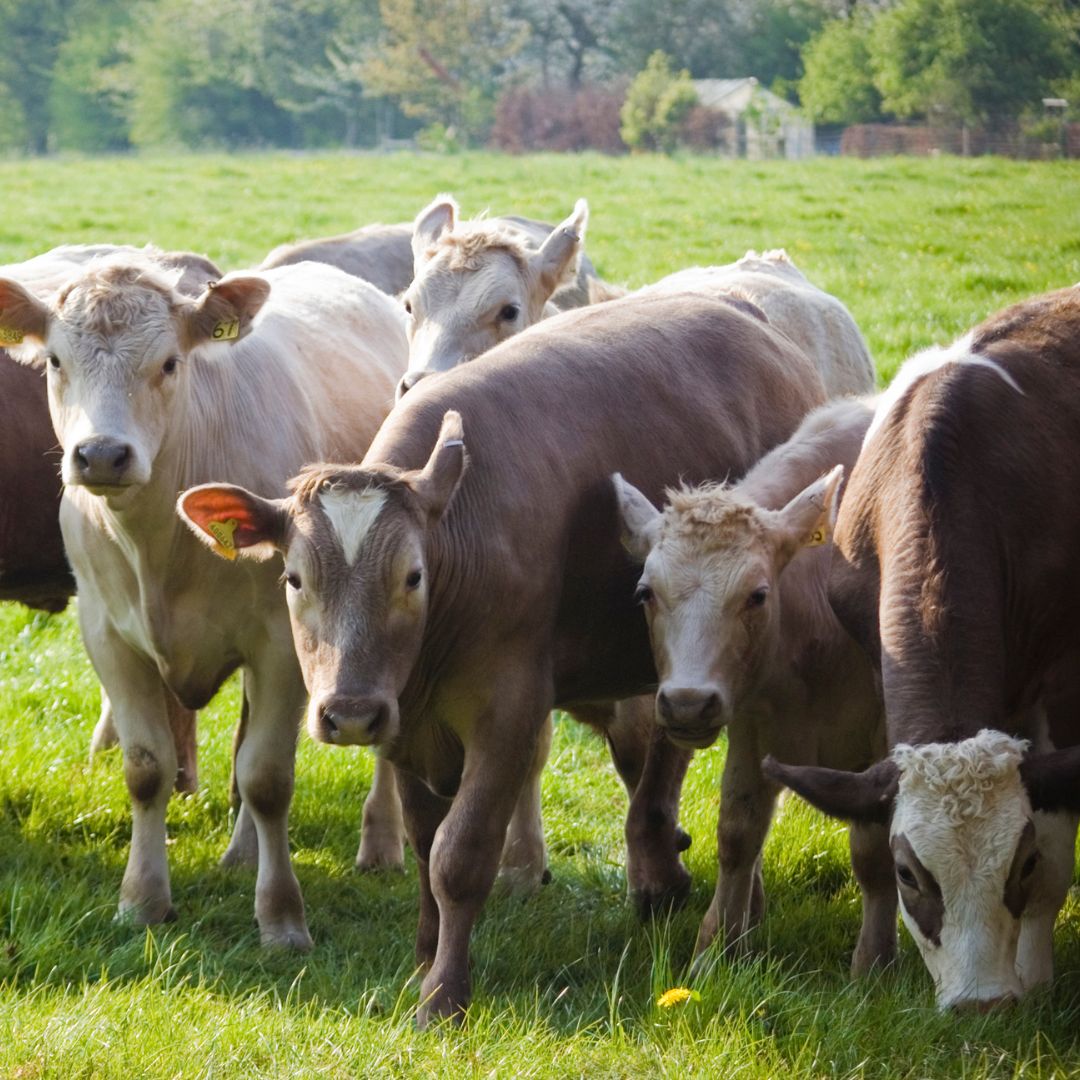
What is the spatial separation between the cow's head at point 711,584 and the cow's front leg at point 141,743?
1.97m

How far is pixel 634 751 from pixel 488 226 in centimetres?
282

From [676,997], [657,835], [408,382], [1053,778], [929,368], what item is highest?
[929,368]

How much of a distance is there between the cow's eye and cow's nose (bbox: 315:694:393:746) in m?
1.45

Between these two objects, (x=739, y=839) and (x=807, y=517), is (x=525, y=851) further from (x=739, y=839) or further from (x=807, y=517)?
(x=807, y=517)

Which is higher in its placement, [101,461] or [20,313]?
[20,313]

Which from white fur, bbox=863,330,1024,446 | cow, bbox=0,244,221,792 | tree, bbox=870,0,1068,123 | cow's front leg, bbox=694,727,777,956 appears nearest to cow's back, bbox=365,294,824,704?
cow's front leg, bbox=694,727,777,956

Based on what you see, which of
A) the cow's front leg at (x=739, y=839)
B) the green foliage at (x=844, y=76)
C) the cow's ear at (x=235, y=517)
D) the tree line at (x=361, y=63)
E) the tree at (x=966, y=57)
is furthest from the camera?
the tree line at (x=361, y=63)

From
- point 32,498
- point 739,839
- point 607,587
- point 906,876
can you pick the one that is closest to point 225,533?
point 607,587

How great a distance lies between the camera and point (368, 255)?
10.9 m

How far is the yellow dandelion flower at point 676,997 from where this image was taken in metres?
4.38

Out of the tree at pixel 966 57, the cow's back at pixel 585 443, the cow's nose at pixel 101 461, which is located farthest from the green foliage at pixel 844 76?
the cow's nose at pixel 101 461

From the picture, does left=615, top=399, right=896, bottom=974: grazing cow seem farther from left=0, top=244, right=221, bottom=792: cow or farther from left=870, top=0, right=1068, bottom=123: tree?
left=870, top=0, right=1068, bottom=123: tree

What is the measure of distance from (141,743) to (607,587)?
1857 mm

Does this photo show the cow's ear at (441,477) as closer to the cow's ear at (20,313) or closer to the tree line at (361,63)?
the cow's ear at (20,313)
